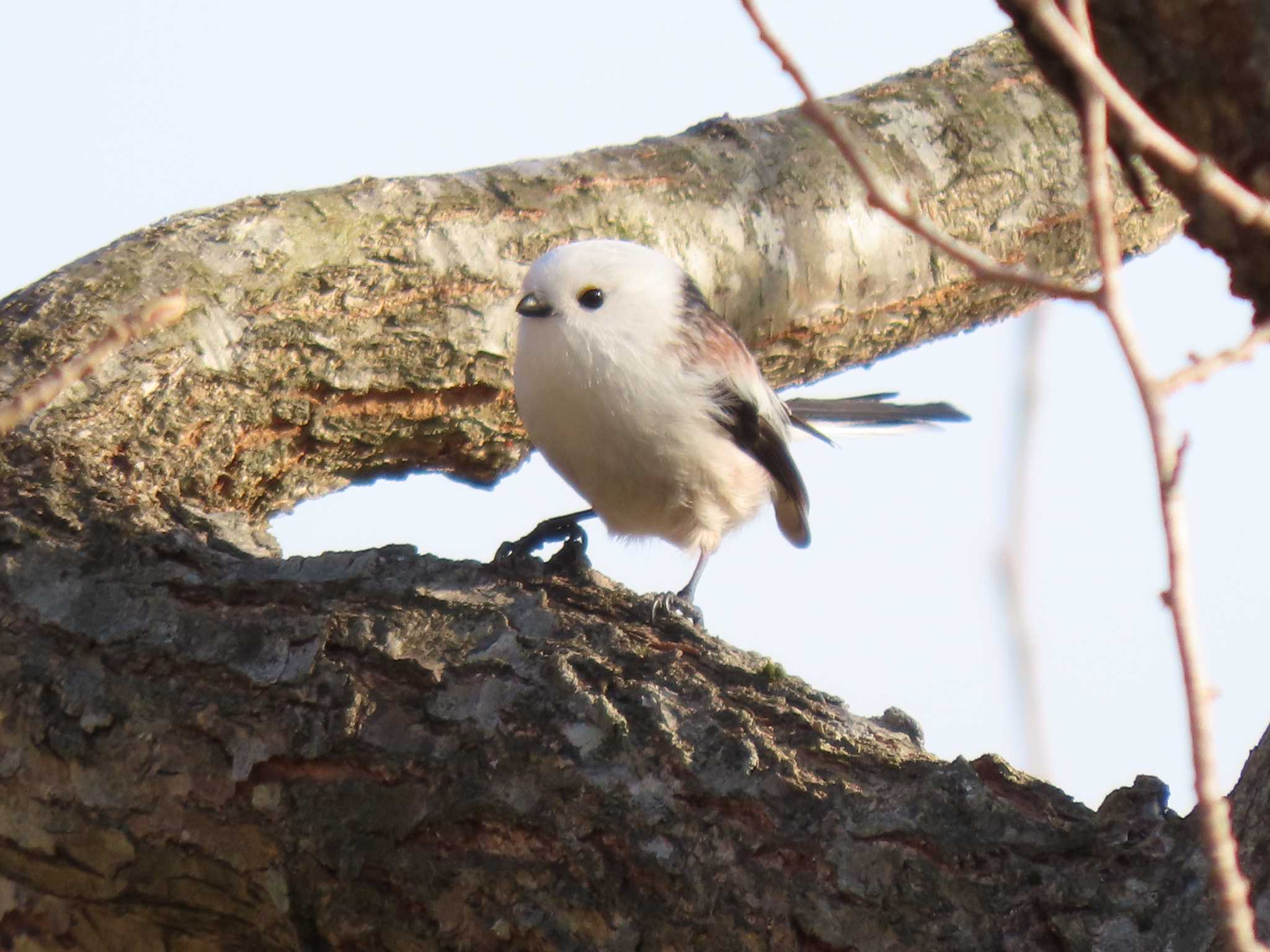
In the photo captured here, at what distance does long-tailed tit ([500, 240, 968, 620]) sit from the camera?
11.1 ft

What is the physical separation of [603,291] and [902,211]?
2358 mm

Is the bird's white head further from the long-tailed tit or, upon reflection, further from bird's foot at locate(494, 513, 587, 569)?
bird's foot at locate(494, 513, 587, 569)

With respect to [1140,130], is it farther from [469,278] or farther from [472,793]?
[469,278]

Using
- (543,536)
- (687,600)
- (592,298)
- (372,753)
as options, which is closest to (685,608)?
(687,600)

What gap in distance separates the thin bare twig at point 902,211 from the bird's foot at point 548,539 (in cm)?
162

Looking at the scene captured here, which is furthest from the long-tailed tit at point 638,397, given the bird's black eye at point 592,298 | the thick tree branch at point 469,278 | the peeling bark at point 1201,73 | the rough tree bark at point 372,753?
the peeling bark at point 1201,73

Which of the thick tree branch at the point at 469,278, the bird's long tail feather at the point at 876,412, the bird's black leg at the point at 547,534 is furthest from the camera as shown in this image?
the bird's long tail feather at the point at 876,412

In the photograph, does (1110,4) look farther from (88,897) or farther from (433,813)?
(88,897)

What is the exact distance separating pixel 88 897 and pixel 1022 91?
132 inches

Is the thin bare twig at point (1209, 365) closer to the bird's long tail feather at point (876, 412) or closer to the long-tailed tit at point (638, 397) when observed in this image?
the long-tailed tit at point (638, 397)

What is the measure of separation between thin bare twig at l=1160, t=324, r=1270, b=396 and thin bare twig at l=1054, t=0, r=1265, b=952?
3 cm

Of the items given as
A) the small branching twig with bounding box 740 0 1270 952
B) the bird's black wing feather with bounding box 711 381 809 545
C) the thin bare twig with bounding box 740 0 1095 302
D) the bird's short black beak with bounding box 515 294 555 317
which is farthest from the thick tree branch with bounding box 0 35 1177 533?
the small branching twig with bounding box 740 0 1270 952

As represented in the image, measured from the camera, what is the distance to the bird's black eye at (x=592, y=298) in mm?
3482

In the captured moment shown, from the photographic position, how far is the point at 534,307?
342cm
